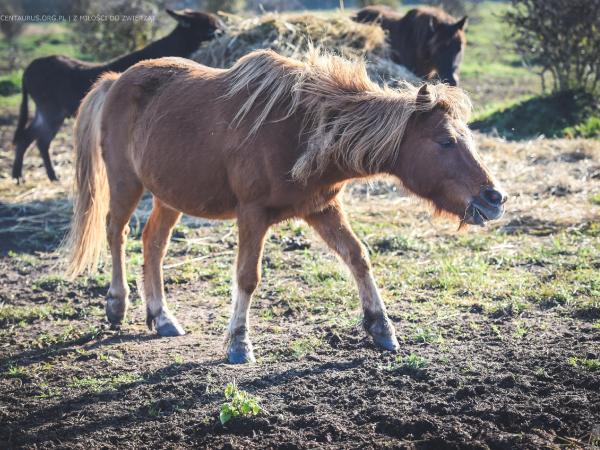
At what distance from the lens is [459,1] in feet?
75.8

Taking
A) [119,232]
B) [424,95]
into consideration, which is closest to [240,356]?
[119,232]

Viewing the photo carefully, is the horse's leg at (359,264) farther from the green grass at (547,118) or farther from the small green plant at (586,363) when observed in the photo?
the green grass at (547,118)

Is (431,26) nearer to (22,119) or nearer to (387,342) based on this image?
(22,119)

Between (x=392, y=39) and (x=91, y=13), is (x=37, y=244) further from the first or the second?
(x=91, y=13)

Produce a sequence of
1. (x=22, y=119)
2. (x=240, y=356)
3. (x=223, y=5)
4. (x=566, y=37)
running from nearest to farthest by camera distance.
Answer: (x=240, y=356), (x=22, y=119), (x=566, y=37), (x=223, y=5)

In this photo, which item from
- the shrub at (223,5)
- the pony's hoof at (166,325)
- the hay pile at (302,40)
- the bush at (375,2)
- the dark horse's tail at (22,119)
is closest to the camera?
the pony's hoof at (166,325)

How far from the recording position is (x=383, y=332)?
16.8ft

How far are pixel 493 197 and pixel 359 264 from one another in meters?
1.14

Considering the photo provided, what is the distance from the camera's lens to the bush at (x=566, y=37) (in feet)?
39.8

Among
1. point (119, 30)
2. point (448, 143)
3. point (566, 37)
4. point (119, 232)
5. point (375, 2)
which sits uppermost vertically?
point (375, 2)

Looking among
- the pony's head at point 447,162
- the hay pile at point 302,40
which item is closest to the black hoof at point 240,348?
the pony's head at point 447,162

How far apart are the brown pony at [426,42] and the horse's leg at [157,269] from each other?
21.4ft

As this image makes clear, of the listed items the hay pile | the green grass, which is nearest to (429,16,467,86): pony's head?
the hay pile

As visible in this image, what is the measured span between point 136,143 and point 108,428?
2.34m
